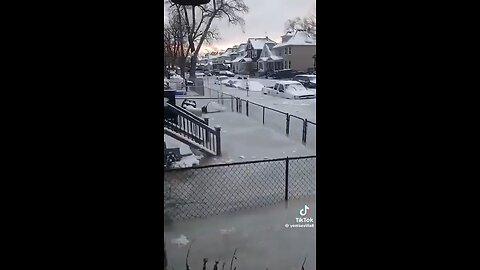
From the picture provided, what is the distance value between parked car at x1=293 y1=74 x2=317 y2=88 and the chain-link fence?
37 centimetres

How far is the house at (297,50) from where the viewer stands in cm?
199

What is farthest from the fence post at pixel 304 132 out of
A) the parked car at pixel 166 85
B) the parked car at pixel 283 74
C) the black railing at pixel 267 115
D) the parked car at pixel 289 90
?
the parked car at pixel 166 85

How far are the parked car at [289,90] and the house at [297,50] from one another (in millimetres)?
90

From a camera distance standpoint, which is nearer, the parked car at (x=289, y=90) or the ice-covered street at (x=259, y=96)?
the parked car at (x=289, y=90)

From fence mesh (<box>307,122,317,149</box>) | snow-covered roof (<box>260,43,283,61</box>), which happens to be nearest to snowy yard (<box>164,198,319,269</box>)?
fence mesh (<box>307,122,317,149</box>)

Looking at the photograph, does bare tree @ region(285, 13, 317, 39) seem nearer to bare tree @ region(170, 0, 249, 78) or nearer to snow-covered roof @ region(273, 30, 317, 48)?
snow-covered roof @ region(273, 30, 317, 48)

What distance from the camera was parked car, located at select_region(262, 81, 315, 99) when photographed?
6.78 ft

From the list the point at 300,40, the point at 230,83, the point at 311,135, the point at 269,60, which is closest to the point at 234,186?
the point at 311,135

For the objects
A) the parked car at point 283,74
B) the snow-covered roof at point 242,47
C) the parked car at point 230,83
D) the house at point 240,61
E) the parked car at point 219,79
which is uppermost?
the snow-covered roof at point 242,47

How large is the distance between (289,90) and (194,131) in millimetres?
553

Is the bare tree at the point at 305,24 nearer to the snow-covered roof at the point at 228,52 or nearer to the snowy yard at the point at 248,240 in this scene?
the snow-covered roof at the point at 228,52
